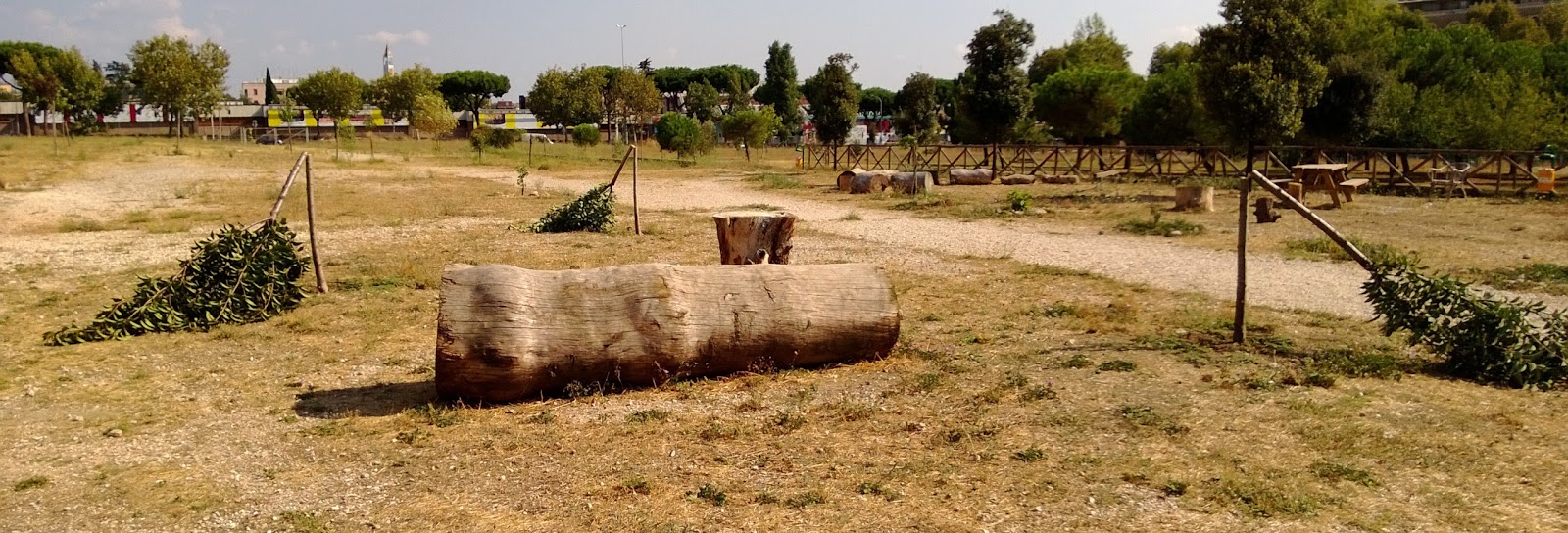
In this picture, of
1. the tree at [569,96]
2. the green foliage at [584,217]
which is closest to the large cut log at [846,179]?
the green foliage at [584,217]

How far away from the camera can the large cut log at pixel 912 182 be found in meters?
26.2

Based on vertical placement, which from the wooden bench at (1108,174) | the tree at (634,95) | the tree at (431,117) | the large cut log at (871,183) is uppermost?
the tree at (634,95)

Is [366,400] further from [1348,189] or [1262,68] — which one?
[1262,68]

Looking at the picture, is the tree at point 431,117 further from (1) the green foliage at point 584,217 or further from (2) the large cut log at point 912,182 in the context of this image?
(1) the green foliage at point 584,217

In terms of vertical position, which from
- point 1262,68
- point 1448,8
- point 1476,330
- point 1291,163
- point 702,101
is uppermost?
point 1448,8

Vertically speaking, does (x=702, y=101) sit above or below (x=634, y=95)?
above

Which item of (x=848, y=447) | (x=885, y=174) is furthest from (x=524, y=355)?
(x=885, y=174)

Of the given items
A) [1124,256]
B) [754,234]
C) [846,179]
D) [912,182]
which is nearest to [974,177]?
[846,179]

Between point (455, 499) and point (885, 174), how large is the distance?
2305 centimetres

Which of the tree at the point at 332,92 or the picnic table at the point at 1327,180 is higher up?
the tree at the point at 332,92

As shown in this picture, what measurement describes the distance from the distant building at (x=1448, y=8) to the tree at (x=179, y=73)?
7647cm

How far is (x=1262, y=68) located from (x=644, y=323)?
21436 mm

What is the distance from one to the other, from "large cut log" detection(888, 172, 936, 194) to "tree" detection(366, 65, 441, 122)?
51003 millimetres

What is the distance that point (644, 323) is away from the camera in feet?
22.8
